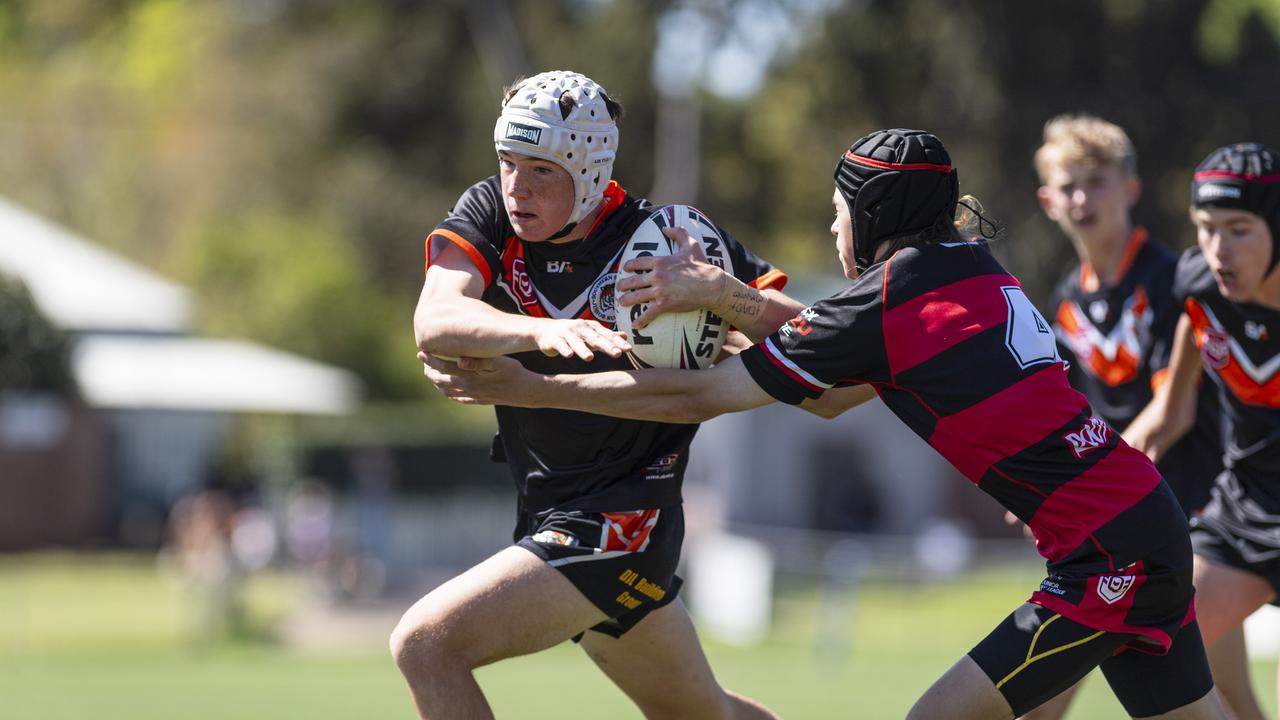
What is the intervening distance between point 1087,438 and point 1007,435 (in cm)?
26

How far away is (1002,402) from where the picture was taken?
491cm

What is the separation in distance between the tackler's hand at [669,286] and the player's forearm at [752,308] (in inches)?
2.2

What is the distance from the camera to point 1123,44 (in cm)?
3316

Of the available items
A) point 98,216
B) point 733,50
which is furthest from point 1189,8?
point 98,216

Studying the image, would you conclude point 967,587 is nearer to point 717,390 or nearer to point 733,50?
point 717,390

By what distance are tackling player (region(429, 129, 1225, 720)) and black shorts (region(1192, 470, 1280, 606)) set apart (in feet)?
4.93

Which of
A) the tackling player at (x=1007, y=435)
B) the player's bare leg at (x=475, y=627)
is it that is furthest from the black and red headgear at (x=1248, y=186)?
the player's bare leg at (x=475, y=627)

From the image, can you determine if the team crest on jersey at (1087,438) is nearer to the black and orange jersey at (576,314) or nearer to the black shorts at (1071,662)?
the black shorts at (1071,662)

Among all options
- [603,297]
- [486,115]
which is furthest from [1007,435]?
[486,115]

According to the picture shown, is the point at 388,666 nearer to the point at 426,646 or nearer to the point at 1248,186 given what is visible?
the point at 426,646

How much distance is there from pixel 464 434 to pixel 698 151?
373 inches

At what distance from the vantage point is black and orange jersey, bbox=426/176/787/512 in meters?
5.71

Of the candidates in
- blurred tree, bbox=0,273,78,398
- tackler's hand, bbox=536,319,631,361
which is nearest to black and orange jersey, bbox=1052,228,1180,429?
tackler's hand, bbox=536,319,631,361

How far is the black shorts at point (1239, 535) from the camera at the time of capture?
641 centimetres
